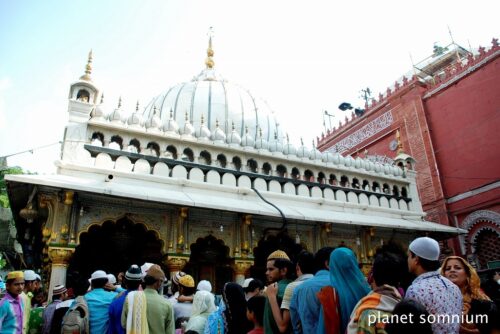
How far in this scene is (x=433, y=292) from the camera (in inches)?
97.3

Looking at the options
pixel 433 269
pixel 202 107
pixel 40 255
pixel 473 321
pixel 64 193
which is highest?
pixel 202 107

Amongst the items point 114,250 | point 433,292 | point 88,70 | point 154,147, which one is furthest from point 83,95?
point 433,292

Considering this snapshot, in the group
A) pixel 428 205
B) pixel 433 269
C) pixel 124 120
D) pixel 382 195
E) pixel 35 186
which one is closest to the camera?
pixel 433 269

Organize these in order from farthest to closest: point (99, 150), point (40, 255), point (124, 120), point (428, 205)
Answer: point (428, 205) → point (40, 255) → point (124, 120) → point (99, 150)

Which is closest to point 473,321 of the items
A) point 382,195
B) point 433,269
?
point 433,269

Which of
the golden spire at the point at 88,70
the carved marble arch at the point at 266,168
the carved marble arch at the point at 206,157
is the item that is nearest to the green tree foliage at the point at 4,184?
the golden spire at the point at 88,70

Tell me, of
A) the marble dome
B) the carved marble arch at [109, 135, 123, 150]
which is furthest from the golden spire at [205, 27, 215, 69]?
the carved marble arch at [109, 135, 123, 150]

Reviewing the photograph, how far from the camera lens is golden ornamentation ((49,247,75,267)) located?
646cm

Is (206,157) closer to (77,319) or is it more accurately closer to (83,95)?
(83,95)

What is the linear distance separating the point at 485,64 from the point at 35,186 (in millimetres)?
14158

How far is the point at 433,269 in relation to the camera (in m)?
2.71

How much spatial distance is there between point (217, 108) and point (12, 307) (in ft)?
31.7

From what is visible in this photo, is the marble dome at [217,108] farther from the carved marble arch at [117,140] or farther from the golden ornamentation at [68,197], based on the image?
the golden ornamentation at [68,197]

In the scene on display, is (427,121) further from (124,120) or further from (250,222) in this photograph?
(124,120)
